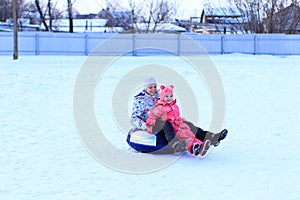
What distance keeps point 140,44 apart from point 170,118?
24.3 meters

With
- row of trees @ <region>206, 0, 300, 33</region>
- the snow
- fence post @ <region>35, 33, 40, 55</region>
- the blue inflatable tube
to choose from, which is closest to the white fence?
fence post @ <region>35, 33, 40, 55</region>

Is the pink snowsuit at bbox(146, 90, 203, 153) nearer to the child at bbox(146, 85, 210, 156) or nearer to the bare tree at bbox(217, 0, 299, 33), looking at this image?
the child at bbox(146, 85, 210, 156)

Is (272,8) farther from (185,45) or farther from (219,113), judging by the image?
(219,113)

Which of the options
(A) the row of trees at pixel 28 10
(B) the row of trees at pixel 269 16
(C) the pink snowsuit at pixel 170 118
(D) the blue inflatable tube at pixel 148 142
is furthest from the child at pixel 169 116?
(A) the row of trees at pixel 28 10

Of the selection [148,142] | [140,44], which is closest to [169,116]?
[148,142]

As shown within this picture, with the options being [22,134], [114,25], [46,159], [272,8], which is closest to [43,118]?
[22,134]

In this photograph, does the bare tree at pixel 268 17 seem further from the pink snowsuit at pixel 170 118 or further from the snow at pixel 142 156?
the pink snowsuit at pixel 170 118

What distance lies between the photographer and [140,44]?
30484 millimetres

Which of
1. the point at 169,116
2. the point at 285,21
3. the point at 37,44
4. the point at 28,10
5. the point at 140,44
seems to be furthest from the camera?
the point at 28,10

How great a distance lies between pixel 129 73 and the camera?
16.6m

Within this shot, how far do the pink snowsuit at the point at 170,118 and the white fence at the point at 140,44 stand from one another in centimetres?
2304

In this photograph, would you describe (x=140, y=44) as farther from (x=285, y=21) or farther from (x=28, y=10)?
(x=28, y=10)

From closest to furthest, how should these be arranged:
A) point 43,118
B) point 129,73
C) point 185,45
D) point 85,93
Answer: point 43,118, point 85,93, point 129,73, point 185,45

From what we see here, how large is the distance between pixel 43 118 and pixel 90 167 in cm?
374
